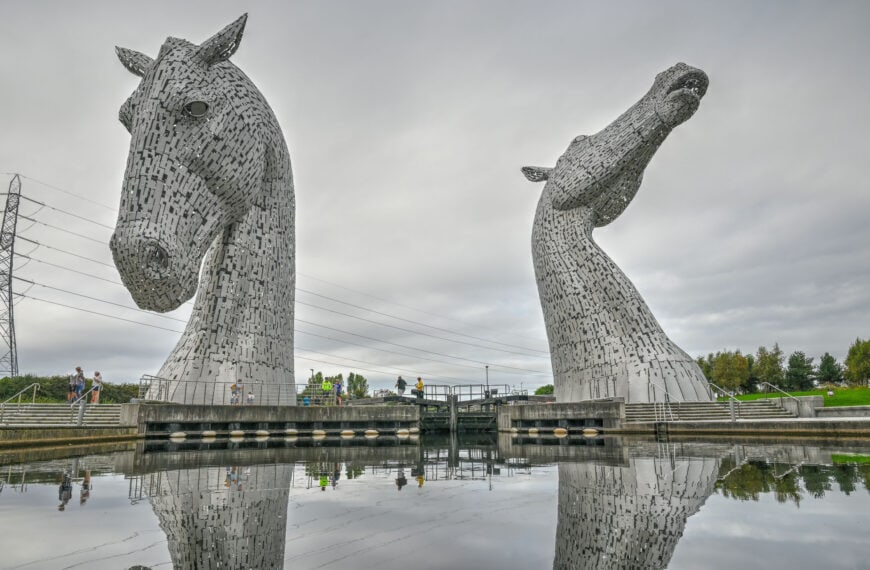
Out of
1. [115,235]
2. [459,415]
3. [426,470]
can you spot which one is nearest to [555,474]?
[426,470]

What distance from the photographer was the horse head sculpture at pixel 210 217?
1117 centimetres

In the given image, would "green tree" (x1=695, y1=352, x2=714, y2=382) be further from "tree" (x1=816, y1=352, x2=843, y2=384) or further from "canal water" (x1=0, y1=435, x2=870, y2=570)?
"canal water" (x1=0, y1=435, x2=870, y2=570)

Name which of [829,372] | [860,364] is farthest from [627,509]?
[829,372]

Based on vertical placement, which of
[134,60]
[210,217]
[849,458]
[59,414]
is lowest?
[849,458]

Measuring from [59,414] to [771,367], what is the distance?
5418 cm

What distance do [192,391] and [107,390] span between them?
28971 millimetres

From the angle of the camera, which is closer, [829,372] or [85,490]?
[85,490]

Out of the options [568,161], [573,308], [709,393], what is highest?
[568,161]

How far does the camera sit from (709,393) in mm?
16250

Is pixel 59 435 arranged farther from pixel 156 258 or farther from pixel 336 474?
pixel 336 474

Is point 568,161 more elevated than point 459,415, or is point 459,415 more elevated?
point 568,161

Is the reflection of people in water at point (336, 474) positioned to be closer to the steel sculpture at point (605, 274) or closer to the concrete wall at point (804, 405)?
the steel sculpture at point (605, 274)

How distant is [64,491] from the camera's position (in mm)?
5539

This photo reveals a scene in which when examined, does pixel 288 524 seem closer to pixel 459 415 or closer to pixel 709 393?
pixel 709 393
